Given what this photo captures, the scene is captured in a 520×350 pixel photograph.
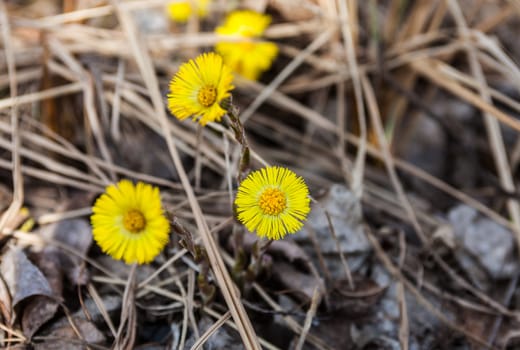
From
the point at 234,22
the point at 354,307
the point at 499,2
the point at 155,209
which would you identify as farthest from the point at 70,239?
the point at 499,2

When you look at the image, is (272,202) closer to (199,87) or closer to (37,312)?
(199,87)

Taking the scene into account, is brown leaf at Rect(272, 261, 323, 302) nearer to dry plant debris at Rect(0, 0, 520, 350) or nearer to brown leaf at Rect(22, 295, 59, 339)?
dry plant debris at Rect(0, 0, 520, 350)

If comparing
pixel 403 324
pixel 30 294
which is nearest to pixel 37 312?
pixel 30 294

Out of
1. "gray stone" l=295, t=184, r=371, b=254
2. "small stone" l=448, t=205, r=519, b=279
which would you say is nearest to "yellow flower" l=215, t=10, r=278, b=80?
"gray stone" l=295, t=184, r=371, b=254

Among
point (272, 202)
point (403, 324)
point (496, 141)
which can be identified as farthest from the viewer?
point (496, 141)

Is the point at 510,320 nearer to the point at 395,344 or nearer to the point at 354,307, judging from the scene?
the point at 395,344
